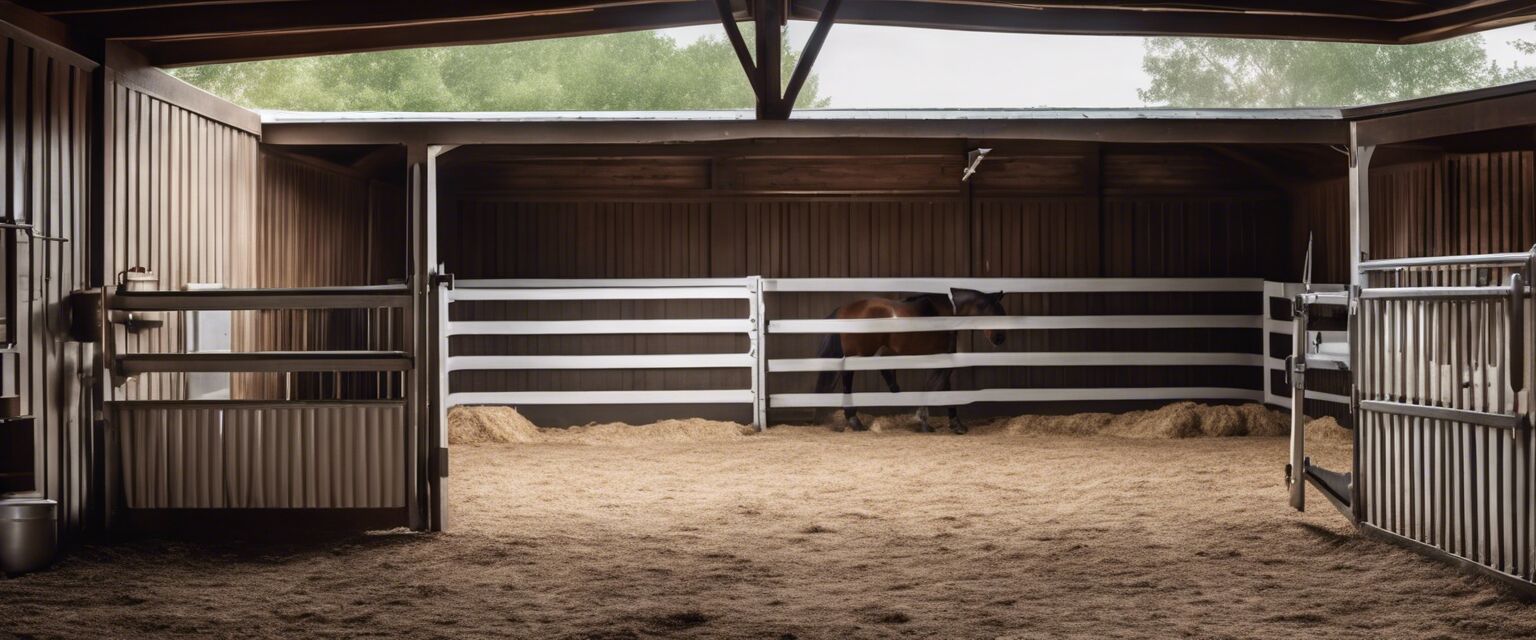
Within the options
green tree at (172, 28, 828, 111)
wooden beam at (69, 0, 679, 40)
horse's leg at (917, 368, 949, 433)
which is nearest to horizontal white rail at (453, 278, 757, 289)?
horse's leg at (917, 368, 949, 433)

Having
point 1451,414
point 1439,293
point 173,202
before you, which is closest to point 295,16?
point 173,202

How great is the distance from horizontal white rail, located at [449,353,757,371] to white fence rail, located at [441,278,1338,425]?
11 mm

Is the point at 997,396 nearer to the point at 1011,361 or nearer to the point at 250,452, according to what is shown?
the point at 1011,361

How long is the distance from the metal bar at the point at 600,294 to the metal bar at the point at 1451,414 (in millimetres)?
6035

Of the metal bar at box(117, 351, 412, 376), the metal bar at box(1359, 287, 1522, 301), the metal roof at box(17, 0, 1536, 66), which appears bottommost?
the metal bar at box(117, 351, 412, 376)

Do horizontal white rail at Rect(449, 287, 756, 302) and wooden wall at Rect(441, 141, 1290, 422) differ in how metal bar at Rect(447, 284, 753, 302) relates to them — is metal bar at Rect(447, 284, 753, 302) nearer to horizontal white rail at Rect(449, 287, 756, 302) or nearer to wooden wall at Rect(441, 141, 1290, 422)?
horizontal white rail at Rect(449, 287, 756, 302)

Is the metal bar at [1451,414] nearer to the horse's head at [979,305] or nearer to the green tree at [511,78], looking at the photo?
the horse's head at [979,305]

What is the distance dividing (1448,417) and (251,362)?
211 inches

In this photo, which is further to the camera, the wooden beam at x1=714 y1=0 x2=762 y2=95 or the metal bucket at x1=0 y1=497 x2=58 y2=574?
the wooden beam at x1=714 y1=0 x2=762 y2=95

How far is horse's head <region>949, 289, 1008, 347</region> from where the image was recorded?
10.7m

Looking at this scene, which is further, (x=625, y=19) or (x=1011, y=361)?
(x=1011, y=361)

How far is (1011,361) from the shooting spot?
10.8m

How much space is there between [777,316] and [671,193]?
1.57 m

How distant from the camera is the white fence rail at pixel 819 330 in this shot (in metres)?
10.6
